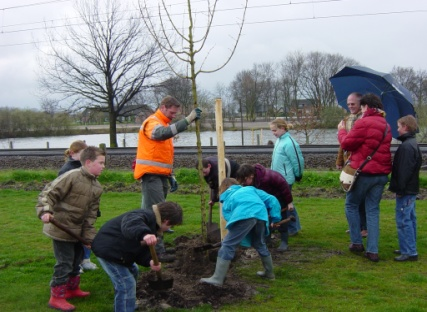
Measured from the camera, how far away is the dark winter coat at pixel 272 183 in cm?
636

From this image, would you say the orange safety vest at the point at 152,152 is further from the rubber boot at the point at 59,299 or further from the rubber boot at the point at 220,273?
the rubber boot at the point at 59,299

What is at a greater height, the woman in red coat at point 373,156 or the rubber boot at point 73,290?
the woman in red coat at point 373,156

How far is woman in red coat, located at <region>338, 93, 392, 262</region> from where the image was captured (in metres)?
6.03

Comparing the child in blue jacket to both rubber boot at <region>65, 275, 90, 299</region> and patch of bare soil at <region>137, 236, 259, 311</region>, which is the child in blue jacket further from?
rubber boot at <region>65, 275, 90, 299</region>

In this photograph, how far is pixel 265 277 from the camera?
5613mm

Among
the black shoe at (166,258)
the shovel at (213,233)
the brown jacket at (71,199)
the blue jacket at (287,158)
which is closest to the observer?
the brown jacket at (71,199)

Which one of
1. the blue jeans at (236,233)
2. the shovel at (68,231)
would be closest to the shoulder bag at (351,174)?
the blue jeans at (236,233)

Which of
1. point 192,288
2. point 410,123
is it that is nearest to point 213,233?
point 192,288

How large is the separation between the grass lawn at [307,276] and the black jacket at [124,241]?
0.79 metres

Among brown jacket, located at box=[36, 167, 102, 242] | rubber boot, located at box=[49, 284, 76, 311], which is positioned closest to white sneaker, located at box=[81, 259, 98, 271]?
rubber boot, located at box=[49, 284, 76, 311]

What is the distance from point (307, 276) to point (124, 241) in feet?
7.95

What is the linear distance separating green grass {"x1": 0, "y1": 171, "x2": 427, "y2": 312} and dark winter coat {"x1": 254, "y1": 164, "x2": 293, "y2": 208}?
0.84 m

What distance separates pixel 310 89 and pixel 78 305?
46.4m

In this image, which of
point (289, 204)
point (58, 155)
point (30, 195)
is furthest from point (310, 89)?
point (289, 204)
